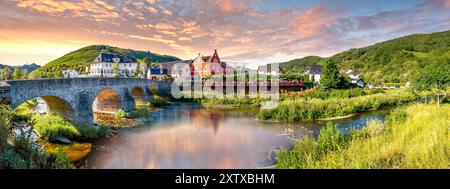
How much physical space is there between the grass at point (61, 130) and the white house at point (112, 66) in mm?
33434

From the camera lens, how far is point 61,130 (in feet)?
36.3

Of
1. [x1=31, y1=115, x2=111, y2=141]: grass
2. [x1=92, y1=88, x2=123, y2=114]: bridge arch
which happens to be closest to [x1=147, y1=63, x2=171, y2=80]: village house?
[x1=92, y1=88, x2=123, y2=114]: bridge arch

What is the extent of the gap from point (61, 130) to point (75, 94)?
Answer: 110 inches

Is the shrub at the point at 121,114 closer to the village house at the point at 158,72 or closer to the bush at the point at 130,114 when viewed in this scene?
the bush at the point at 130,114

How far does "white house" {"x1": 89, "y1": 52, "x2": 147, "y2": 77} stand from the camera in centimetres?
4675

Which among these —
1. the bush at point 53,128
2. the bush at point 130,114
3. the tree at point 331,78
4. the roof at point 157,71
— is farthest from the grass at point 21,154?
the roof at point 157,71

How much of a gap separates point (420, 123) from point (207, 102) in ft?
60.6

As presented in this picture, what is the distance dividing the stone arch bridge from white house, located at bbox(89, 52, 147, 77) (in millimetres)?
25229

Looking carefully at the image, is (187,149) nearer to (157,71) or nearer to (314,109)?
(314,109)

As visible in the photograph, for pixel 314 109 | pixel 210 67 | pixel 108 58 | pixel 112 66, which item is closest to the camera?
pixel 314 109

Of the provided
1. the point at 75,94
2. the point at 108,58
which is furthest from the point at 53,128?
the point at 108,58

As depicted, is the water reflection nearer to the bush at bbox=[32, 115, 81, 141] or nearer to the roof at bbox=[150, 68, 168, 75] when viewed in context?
the bush at bbox=[32, 115, 81, 141]
